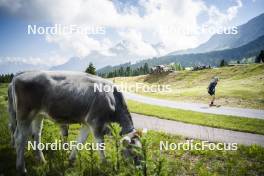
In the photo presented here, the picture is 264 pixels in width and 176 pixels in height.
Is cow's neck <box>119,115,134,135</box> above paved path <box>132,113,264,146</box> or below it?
above

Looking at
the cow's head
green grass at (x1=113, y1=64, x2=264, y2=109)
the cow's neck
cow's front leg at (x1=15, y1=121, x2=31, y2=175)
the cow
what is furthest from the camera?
green grass at (x1=113, y1=64, x2=264, y2=109)

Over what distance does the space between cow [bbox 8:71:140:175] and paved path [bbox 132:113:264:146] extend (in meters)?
7.44

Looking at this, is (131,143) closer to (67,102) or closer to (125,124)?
(125,124)

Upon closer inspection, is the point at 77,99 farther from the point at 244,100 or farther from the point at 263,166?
the point at 244,100

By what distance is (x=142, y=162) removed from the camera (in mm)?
6645

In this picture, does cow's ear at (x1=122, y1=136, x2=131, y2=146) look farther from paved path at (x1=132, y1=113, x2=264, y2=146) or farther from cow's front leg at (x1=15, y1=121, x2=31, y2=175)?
paved path at (x1=132, y1=113, x2=264, y2=146)

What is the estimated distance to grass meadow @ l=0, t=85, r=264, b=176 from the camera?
22.9 ft

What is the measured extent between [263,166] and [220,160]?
1517mm

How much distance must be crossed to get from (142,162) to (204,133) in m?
10.3

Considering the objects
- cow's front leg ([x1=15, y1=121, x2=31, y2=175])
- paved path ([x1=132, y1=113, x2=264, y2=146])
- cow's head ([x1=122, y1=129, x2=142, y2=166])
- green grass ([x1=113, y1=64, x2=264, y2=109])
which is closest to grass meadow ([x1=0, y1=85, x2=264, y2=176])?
cow's head ([x1=122, y1=129, x2=142, y2=166])

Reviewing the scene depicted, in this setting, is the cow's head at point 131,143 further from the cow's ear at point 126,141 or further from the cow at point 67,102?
the cow at point 67,102

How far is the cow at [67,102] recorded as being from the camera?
8523mm

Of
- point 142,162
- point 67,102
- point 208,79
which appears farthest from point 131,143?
point 208,79

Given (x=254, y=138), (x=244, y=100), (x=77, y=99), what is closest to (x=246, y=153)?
(x=254, y=138)
